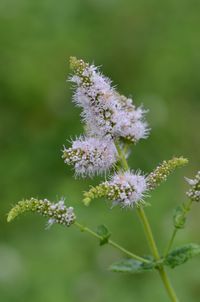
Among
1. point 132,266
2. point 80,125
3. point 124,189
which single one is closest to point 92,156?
point 124,189

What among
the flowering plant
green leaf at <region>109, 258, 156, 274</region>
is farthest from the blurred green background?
the flowering plant

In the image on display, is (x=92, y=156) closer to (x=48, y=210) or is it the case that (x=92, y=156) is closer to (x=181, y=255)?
(x=48, y=210)

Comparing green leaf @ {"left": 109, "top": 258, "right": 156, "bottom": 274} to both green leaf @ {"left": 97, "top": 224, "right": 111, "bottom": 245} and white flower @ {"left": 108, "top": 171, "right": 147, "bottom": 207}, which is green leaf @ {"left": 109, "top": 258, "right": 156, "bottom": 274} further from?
white flower @ {"left": 108, "top": 171, "right": 147, "bottom": 207}

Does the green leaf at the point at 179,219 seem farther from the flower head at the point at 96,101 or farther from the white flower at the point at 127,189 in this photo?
the flower head at the point at 96,101

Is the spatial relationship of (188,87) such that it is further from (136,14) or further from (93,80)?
(93,80)

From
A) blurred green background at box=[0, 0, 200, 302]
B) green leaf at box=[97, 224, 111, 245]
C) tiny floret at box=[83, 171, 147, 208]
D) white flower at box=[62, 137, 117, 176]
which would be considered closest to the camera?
tiny floret at box=[83, 171, 147, 208]

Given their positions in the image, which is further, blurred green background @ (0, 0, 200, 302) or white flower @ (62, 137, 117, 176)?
blurred green background @ (0, 0, 200, 302)
